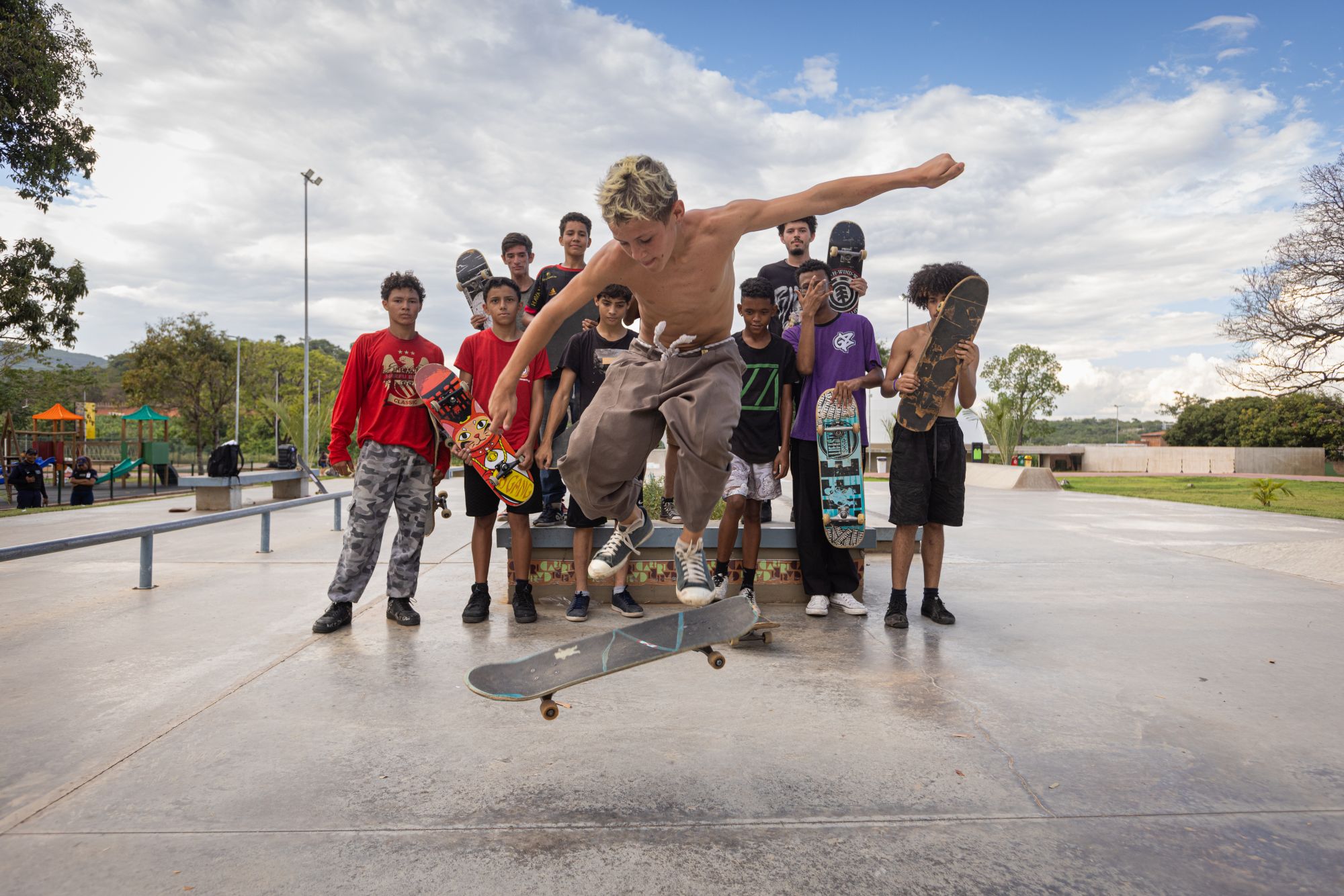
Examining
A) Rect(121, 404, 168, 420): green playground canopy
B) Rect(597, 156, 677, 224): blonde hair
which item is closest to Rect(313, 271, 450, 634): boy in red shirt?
Rect(597, 156, 677, 224): blonde hair

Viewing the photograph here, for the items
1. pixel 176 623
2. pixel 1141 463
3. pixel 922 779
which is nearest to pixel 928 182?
pixel 922 779

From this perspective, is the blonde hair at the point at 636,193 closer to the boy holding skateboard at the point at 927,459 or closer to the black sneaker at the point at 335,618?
the boy holding skateboard at the point at 927,459

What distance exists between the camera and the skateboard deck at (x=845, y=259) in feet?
17.6

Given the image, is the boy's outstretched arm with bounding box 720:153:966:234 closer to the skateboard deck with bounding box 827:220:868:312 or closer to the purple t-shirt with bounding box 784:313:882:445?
the purple t-shirt with bounding box 784:313:882:445

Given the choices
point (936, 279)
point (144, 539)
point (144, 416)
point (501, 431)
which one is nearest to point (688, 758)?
point (501, 431)

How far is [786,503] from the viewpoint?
10.5 meters

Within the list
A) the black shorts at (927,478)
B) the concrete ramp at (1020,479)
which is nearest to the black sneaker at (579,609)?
the black shorts at (927,478)

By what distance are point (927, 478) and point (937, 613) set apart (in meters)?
0.87

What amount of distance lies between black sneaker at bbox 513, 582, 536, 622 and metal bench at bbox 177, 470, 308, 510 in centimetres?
872

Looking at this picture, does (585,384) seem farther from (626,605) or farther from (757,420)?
(626,605)

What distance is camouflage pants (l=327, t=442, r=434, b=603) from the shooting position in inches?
188

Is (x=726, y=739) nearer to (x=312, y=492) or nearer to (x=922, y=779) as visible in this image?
(x=922, y=779)

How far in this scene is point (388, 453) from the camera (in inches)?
190

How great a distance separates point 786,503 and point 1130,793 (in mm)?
8074
